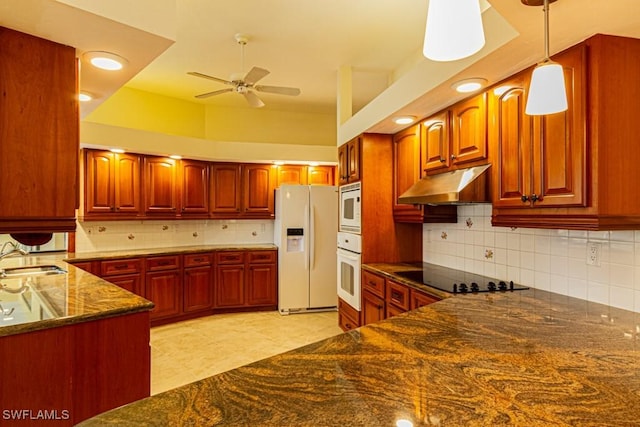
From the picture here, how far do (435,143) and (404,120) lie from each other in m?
0.36

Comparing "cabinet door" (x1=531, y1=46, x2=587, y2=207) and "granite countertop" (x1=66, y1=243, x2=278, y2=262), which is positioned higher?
"cabinet door" (x1=531, y1=46, x2=587, y2=207)

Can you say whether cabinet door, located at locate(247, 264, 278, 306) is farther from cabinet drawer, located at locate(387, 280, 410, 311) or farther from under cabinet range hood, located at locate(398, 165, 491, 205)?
under cabinet range hood, located at locate(398, 165, 491, 205)

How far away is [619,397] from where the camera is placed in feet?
2.85

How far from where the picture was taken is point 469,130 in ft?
7.87

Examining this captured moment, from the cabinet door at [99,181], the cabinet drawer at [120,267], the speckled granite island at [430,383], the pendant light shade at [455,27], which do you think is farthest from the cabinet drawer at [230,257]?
the pendant light shade at [455,27]

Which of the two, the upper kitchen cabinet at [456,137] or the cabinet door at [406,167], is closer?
the upper kitchen cabinet at [456,137]

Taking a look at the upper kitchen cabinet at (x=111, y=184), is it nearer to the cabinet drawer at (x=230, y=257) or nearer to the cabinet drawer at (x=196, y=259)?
the cabinet drawer at (x=196, y=259)

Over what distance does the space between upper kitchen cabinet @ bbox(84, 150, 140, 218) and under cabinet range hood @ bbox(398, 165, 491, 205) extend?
3.37m

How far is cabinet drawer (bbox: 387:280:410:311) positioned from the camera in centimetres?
262

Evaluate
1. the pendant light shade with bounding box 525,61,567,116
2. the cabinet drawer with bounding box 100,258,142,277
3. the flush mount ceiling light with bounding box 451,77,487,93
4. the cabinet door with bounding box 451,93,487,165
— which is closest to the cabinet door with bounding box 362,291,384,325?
the cabinet door with bounding box 451,93,487,165

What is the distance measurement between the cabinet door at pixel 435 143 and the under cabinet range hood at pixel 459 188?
0.12 metres

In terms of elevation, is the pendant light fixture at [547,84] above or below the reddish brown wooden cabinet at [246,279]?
above

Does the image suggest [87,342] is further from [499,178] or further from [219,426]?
[499,178]

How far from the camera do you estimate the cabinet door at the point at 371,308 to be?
307 cm
